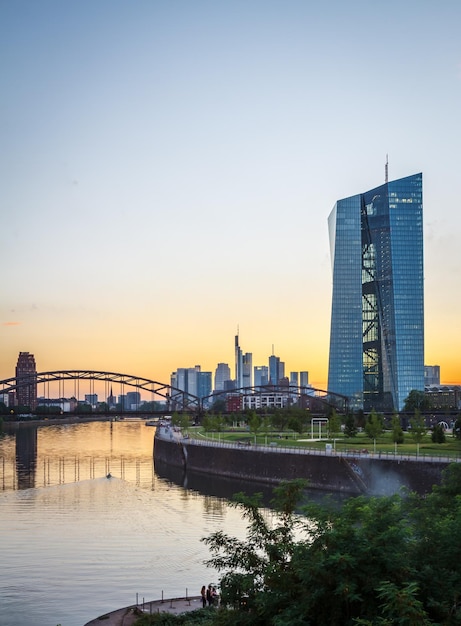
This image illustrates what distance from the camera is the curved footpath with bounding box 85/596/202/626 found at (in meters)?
31.7

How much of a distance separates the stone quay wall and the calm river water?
302 cm

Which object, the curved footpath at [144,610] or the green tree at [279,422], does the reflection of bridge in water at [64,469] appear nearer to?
the green tree at [279,422]

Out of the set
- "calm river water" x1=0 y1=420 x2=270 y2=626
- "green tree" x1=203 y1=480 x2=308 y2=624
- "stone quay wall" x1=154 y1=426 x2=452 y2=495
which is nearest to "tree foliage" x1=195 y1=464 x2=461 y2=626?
"green tree" x1=203 y1=480 x2=308 y2=624

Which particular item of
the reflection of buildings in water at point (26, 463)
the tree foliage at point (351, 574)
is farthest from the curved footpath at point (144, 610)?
the reflection of buildings in water at point (26, 463)

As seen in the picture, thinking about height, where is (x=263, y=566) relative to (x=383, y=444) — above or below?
above

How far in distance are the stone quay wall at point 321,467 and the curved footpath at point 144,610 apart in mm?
33524

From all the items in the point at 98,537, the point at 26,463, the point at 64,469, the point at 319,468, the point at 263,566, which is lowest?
the point at 26,463

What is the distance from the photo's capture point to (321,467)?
243 ft

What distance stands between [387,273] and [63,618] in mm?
171056

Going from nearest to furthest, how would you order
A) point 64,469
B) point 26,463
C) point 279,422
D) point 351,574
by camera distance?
point 351,574, point 64,469, point 26,463, point 279,422

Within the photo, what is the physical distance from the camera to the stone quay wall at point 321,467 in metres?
65.6

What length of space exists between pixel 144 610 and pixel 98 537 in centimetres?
2061

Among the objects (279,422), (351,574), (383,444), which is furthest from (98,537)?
(279,422)

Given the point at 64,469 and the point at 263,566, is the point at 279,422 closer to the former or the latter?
the point at 64,469
